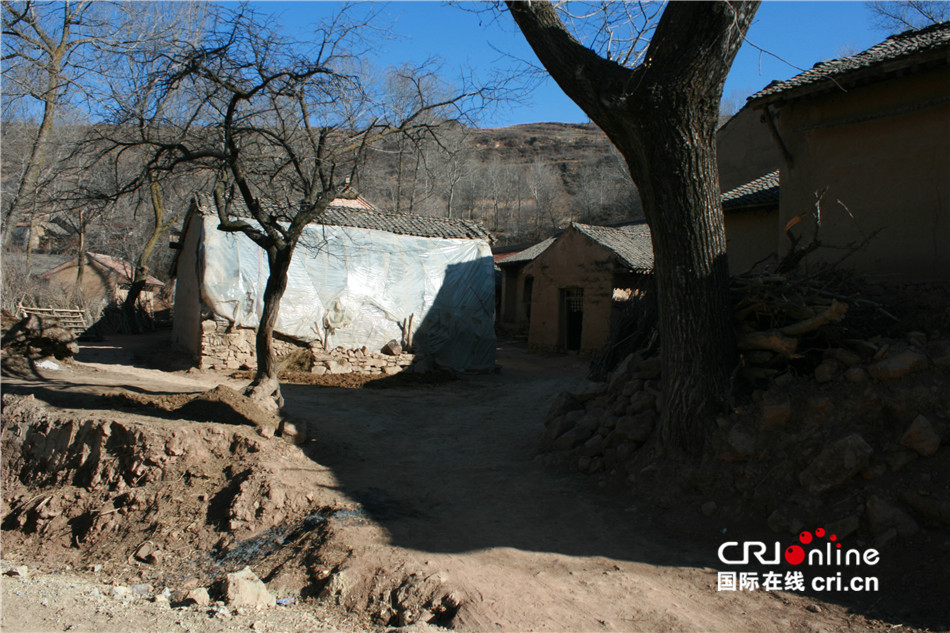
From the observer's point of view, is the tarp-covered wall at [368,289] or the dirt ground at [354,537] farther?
the tarp-covered wall at [368,289]

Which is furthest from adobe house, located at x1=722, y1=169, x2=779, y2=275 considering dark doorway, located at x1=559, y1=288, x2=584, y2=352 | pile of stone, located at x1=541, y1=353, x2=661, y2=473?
pile of stone, located at x1=541, y1=353, x2=661, y2=473

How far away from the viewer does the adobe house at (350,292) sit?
12820mm

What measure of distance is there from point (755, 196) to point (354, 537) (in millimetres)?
11688

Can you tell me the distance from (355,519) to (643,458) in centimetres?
276

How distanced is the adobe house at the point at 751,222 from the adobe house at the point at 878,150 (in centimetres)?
367

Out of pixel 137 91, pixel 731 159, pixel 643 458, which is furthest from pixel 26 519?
pixel 731 159

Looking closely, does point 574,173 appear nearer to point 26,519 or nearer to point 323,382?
point 323,382

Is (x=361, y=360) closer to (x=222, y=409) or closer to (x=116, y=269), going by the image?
(x=222, y=409)

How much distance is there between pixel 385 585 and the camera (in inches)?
163

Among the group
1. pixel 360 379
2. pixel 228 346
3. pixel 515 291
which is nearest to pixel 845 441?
pixel 360 379

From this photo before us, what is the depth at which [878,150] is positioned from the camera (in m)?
8.30

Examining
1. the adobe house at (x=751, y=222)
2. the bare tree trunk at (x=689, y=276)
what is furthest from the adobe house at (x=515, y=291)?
the bare tree trunk at (x=689, y=276)

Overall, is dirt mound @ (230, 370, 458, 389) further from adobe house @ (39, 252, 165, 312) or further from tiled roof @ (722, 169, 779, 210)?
adobe house @ (39, 252, 165, 312)

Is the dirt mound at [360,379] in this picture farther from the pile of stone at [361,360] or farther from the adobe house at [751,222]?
the adobe house at [751,222]
